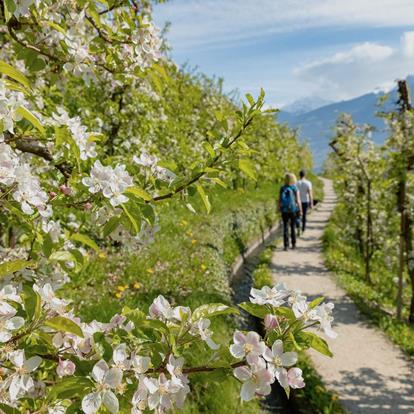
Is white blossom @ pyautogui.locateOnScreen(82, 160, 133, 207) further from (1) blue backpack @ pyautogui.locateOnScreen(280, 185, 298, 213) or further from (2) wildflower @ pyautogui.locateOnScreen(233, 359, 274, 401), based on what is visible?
(1) blue backpack @ pyautogui.locateOnScreen(280, 185, 298, 213)

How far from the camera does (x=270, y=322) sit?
1.48 meters

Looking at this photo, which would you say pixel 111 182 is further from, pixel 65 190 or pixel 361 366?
pixel 361 366

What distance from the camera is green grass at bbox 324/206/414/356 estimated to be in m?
7.28

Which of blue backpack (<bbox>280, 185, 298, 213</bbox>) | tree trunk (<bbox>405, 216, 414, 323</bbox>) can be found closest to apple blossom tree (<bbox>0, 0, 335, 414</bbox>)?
tree trunk (<bbox>405, 216, 414, 323</bbox>)

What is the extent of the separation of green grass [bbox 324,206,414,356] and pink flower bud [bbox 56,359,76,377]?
6156 mm

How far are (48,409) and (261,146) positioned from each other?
22803mm

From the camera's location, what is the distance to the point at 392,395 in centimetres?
529

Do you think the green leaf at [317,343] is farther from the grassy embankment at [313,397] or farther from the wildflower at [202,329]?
the grassy embankment at [313,397]

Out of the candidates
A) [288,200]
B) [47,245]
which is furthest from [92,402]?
[288,200]

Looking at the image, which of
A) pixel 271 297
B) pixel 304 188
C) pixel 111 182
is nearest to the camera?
pixel 271 297

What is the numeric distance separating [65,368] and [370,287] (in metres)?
9.68

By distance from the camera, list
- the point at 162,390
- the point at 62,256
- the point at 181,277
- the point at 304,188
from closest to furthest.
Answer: the point at 162,390 < the point at 62,256 < the point at 181,277 < the point at 304,188

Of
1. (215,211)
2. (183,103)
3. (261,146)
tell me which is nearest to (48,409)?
(215,211)

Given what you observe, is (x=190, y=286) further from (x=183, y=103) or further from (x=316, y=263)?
(x=183, y=103)
